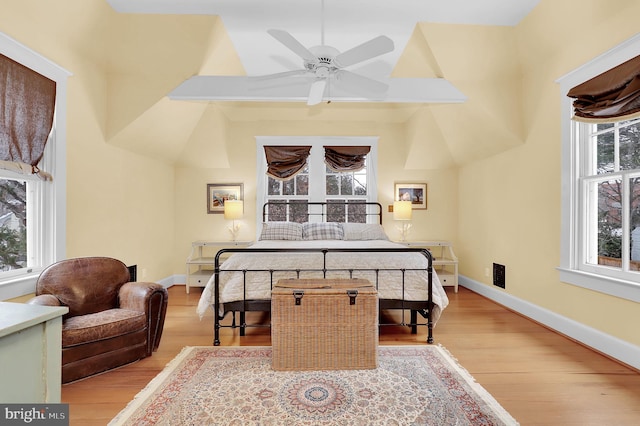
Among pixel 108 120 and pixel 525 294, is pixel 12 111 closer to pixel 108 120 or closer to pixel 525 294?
pixel 108 120

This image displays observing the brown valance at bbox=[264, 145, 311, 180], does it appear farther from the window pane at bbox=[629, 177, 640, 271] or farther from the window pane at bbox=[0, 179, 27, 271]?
the window pane at bbox=[629, 177, 640, 271]

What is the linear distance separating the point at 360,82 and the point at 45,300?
9.06ft

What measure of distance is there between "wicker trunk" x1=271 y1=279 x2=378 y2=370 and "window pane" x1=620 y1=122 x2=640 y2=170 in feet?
7.34

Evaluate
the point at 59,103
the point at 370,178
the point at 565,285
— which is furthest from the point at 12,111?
the point at 565,285

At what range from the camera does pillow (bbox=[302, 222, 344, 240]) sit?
4.43m

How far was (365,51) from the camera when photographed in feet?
7.40

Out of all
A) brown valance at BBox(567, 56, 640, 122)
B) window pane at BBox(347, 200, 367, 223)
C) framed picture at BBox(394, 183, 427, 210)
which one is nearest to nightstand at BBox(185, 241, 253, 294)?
window pane at BBox(347, 200, 367, 223)

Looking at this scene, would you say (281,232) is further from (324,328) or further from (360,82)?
(360,82)

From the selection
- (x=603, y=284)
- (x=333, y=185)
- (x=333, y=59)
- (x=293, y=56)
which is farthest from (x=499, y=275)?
(x=293, y=56)

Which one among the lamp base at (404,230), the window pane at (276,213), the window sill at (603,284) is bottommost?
the window sill at (603,284)

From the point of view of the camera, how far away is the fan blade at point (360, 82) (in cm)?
251

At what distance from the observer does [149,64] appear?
3.33 metres

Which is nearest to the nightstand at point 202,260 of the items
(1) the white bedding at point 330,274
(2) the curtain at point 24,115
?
(1) the white bedding at point 330,274

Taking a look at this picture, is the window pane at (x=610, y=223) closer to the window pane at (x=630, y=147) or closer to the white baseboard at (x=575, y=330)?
the window pane at (x=630, y=147)
